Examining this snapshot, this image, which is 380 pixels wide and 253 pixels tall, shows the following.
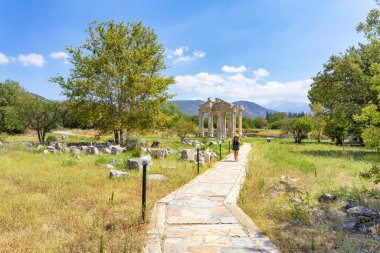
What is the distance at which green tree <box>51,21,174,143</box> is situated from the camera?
888 inches

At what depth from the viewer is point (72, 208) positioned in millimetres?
6527

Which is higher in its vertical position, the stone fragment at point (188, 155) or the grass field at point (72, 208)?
the stone fragment at point (188, 155)

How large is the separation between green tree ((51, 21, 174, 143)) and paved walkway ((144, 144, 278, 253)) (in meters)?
15.5

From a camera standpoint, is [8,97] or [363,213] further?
[8,97]

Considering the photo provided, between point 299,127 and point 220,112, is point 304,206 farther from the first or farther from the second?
point 220,112

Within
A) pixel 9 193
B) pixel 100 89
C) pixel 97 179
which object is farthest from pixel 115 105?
pixel 9 193

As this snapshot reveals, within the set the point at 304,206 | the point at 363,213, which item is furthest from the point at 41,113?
the point at 363,213

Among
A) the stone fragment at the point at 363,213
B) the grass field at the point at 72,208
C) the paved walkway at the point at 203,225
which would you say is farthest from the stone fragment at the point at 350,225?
the grass field at the point at 72,208

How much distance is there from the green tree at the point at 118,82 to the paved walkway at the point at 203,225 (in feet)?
50.8

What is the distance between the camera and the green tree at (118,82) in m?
22.5

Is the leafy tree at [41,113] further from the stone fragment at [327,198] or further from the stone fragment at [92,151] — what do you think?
the stone fragment at [327,198]

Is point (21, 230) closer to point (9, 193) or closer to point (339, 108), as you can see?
point (9, 193)

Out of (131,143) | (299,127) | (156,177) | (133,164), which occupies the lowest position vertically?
(156,177)

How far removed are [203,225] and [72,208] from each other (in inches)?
121
